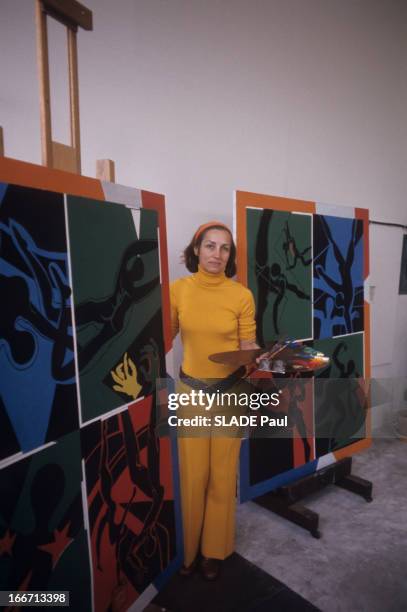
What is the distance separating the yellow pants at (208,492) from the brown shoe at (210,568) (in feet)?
0.08

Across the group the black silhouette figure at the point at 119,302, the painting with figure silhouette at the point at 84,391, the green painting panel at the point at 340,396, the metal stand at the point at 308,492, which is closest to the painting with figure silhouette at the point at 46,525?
the painting with figure silhouette at the point at 84,391

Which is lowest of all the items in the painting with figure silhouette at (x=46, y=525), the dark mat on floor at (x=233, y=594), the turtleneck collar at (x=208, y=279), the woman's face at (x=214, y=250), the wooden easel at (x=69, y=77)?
the dark mat on floor at (x=233, y=594)

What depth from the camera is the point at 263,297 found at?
202cm

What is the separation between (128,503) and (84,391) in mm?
482

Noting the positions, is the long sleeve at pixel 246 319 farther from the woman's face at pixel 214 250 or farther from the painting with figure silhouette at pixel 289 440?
the painting with figure silhouette at pixel 289 440

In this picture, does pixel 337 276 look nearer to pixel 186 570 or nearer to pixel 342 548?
pixel 342 548

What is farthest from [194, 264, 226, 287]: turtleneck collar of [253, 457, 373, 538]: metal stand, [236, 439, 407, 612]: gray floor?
[236, 439, 407, 612]: gray floor

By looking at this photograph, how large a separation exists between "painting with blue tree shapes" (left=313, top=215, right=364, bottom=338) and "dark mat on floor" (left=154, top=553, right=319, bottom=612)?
125cm

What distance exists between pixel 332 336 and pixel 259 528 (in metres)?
1.16

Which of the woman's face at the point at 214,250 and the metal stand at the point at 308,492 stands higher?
the woman's face at the point at 214,250

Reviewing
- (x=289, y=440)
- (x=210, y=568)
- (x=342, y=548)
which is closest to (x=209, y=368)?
(x=289, y=440)

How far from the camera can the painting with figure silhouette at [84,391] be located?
1.01m

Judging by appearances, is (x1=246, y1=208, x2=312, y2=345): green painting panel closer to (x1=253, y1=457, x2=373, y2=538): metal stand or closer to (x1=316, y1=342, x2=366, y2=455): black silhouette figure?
(x1=316, y1=342, x2=366, y2=455): black silhouette figure

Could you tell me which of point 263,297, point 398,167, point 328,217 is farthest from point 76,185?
point 398,167
